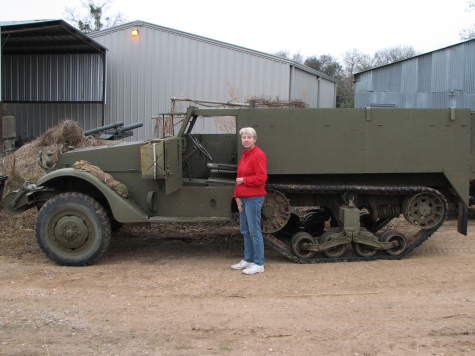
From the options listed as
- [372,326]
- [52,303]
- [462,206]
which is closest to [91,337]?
[52,303]

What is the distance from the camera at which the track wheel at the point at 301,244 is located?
7051 mm

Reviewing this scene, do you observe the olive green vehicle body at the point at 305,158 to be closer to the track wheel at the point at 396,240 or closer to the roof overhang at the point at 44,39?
the track wheel at the point at 396,240

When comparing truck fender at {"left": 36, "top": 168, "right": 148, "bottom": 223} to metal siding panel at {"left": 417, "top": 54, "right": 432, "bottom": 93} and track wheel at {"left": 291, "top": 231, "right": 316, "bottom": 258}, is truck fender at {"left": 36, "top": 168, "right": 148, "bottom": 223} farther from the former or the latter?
metal siding panel at {"left": 417, "top": 54, "right": 432, "bottom": 93}

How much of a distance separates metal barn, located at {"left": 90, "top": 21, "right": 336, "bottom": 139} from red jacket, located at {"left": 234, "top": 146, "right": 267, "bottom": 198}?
935cm

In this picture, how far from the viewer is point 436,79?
18.5 meters

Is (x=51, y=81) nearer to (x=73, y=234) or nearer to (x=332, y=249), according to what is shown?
(x=73, y=234)

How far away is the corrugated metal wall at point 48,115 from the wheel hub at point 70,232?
35.1 ft

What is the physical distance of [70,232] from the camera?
22.2 ft

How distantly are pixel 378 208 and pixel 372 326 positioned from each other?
2906mm

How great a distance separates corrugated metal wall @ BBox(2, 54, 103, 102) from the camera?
1605 cm

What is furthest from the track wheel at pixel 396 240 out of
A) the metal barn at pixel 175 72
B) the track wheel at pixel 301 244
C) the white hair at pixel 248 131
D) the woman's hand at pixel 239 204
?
the metal barn at pixel 175 72

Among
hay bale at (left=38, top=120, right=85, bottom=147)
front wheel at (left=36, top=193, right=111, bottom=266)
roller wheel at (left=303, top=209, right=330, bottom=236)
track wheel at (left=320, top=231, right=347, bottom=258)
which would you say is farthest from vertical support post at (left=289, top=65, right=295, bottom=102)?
front wheel at (left=36, top=193, right=111, bottom=266)

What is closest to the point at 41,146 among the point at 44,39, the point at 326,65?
the point at 44,39

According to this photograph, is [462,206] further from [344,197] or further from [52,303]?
[52,303]
